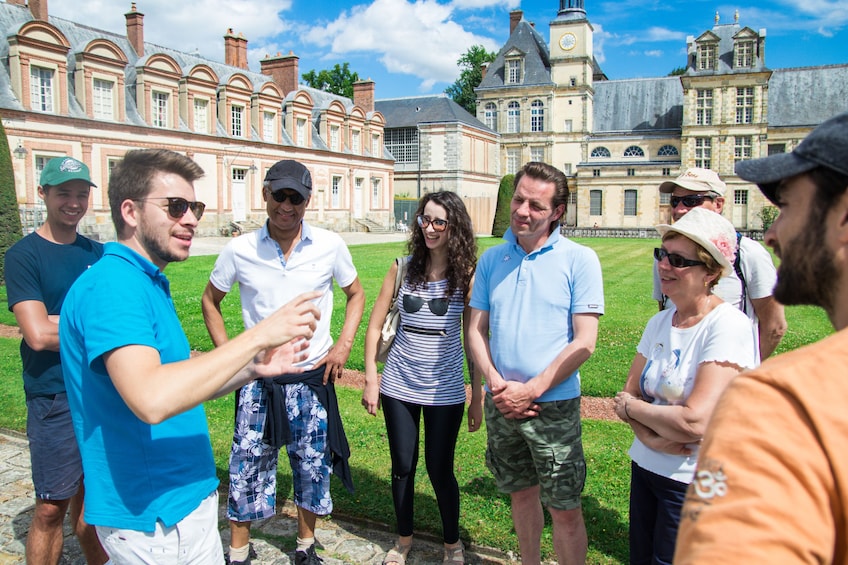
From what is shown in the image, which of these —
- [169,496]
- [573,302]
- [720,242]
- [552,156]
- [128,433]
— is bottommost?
[169,496]

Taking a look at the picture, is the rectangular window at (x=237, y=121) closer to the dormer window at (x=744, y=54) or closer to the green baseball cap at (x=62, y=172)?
the green baseball cap at (x=62, y=172)

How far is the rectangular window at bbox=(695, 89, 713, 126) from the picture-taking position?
54.4m

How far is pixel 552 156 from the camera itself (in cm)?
6106

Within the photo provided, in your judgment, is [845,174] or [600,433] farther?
[600,433]

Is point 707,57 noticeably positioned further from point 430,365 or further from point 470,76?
point 430,365

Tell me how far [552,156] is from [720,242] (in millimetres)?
60464

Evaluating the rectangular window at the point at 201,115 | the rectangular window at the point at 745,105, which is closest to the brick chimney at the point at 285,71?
the rectangular window at the point at 201,115

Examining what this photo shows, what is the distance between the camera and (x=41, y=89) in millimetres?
27219

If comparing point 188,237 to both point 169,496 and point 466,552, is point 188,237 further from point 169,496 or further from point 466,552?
point 466,552

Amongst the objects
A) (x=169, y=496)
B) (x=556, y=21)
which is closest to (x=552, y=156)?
(x=556, y=21)

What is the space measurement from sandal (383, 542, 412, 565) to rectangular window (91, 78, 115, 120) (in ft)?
101

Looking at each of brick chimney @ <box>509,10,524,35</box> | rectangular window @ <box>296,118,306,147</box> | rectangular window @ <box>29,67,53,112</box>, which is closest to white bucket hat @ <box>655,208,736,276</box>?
rectangular window @ <box>29,67,53,112</box>

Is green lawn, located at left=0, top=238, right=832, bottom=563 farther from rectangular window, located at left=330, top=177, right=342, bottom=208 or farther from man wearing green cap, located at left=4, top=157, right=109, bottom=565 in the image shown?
rectangular window, located at left=330, top=177, right=342, bottom=208

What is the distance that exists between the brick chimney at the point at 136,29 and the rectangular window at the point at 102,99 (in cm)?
377
